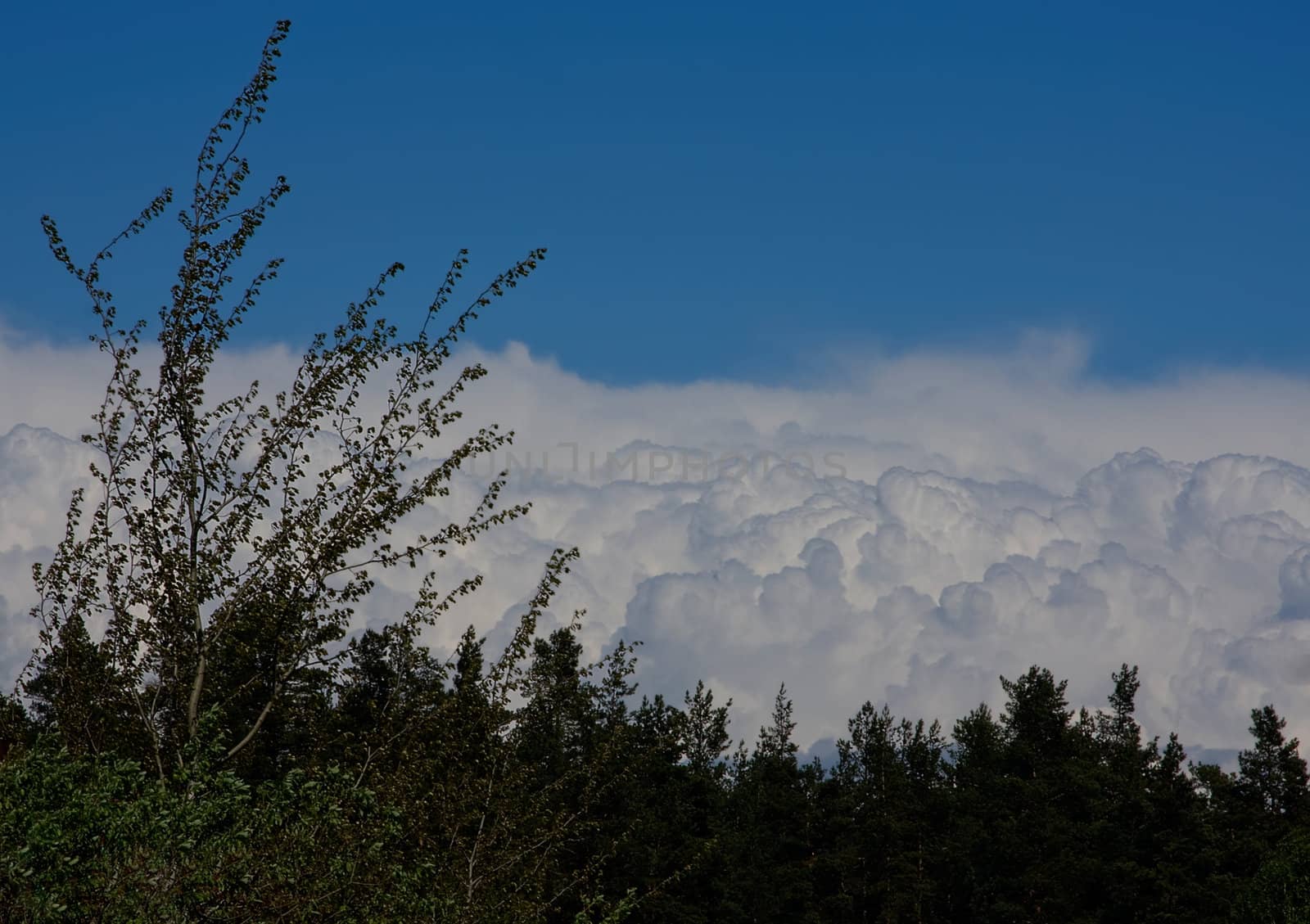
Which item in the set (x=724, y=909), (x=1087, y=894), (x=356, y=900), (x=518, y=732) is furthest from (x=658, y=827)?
(x=356, y=900)

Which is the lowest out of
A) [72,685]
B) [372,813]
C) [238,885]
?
[238,885]

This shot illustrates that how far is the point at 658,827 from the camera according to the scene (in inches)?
2466

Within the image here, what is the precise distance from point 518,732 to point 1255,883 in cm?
4151

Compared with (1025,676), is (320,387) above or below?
below

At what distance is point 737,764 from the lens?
85688 millimetres

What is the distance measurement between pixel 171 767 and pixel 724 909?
58.4 metres

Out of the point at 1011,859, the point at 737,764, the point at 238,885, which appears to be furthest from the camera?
the point at 737,764

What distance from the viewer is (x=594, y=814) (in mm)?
62094

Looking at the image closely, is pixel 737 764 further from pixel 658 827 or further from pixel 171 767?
pixel 171 767

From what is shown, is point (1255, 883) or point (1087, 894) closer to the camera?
point (1255, 883)

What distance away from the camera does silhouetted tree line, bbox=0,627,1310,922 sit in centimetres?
1061

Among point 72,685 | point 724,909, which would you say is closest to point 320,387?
point 72,685

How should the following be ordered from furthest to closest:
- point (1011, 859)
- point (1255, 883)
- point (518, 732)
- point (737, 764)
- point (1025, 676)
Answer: point (737, 764)
point (1025, 676)
point (1011, 859)
point (1255, 883)
point (518, 732)

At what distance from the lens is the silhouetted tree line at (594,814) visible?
1061 centimetres
